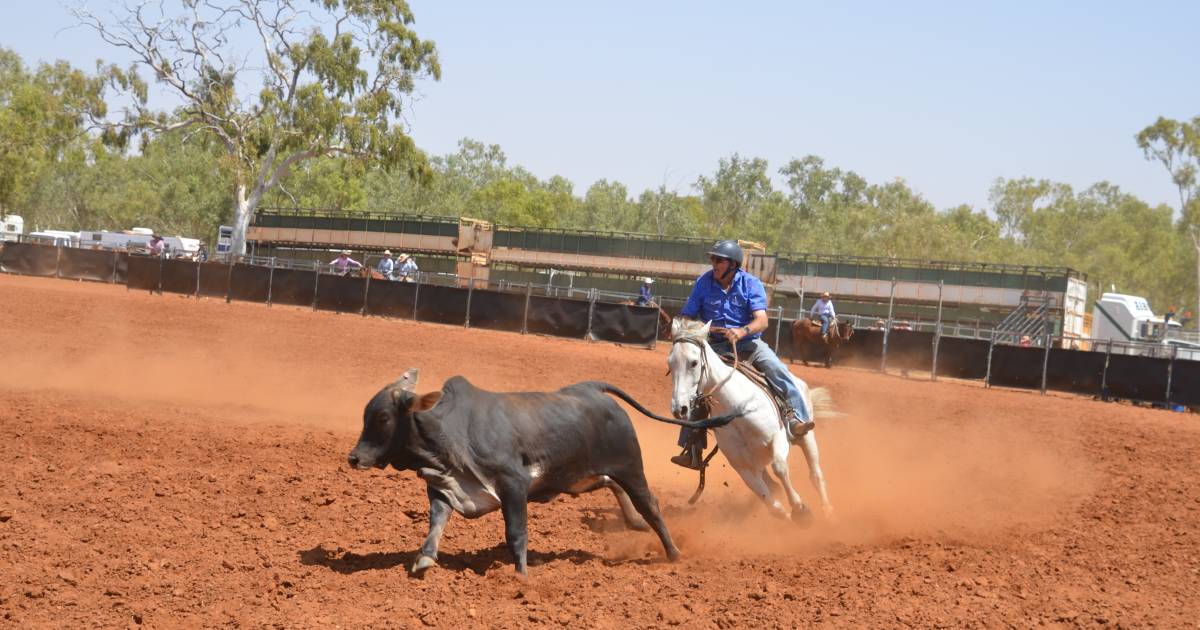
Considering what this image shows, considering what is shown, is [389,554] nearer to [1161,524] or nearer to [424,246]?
[1161,524]

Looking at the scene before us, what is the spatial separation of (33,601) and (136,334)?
2044 cm

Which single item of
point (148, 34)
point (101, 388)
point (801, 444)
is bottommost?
point (101, 388)

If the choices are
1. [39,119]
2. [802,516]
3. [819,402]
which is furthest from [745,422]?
[39,119]

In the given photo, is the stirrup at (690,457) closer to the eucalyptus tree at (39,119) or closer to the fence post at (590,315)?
the fence post at (590,315)

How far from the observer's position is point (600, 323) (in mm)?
29625

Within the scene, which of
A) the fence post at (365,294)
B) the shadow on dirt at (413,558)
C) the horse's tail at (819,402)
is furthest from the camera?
the fence post at (365,294)

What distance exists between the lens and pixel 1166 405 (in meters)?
23.6

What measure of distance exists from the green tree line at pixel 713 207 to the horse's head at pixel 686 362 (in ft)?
209

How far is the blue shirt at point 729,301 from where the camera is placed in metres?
10.3

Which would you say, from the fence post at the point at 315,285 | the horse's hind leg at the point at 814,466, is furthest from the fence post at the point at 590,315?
the horse's hind leg at the point at 814,466

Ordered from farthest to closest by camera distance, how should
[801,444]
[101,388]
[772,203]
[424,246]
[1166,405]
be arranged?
1. [772,203]
2. [424,246]
3. [1166,405]
4. [101,388]
5. [801,444]

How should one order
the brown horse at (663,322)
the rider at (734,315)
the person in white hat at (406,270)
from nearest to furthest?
the rider at (734,315) → the brown horse at (663,322) → the person in white hat at (406,270)

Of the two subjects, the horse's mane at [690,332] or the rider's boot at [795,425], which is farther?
the rider's boot at [795,425]

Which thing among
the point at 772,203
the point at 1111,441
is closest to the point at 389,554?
the point at 1111,441
